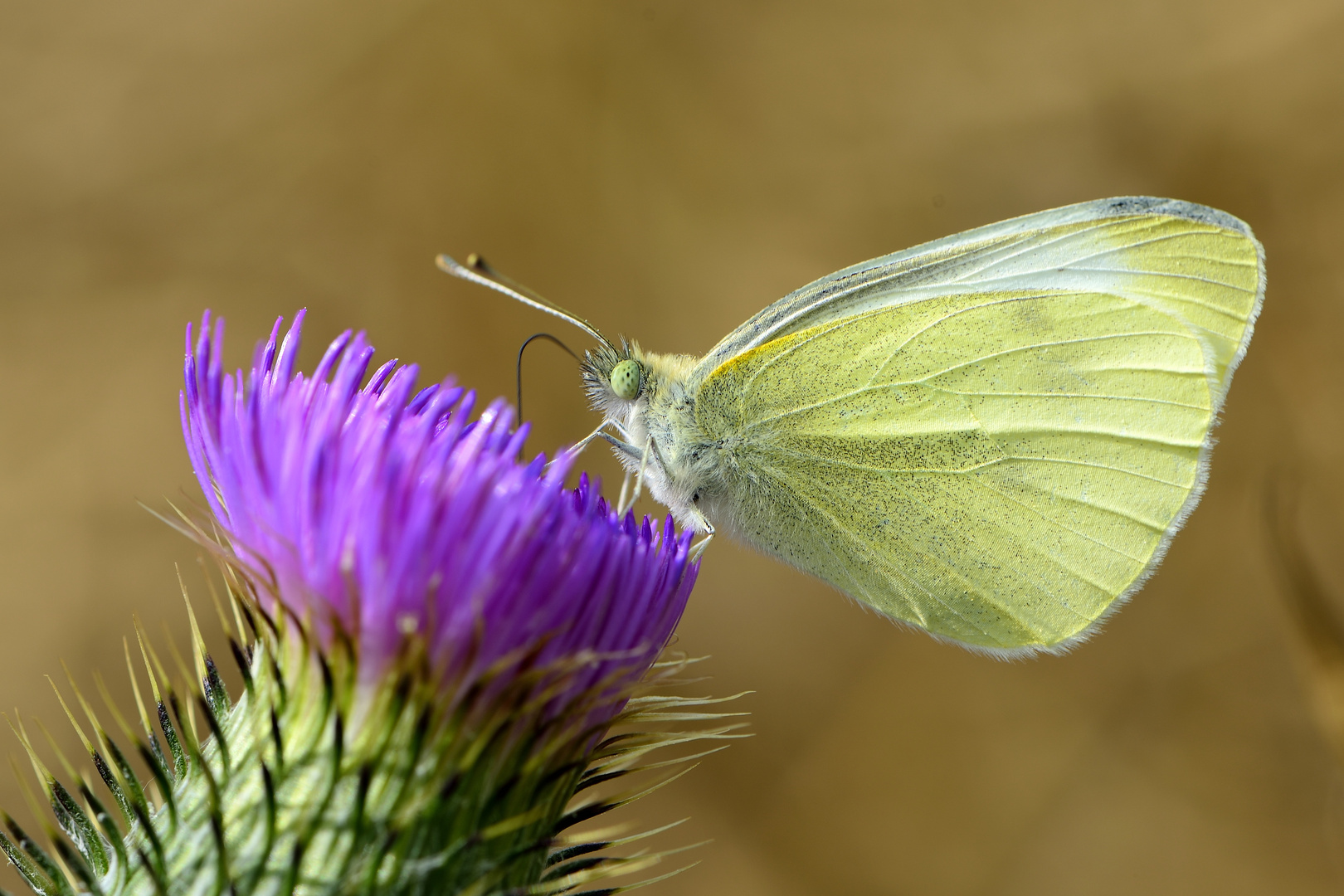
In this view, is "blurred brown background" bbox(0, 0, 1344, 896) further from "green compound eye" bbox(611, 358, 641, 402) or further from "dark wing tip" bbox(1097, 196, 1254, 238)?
"dark wing tip" bbox(1097, 196, 1254, 238)

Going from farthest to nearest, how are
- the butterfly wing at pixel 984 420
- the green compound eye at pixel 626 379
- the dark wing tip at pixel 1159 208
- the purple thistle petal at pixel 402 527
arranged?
the green compound eye at pixel 626 379, the butterfly wing at pixel 984 420, the dark wing tip at pixel 1159 208, the purple thistle petal at pixel 402 527

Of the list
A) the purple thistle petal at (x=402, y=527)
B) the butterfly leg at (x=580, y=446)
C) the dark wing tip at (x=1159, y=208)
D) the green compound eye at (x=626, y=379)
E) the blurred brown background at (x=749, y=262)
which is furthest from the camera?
the blurred brown background at (x=749, y=262)

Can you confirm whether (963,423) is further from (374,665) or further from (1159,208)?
(374,665)

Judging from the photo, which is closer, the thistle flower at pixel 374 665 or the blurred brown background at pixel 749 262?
the thistle flower at pixel 374 665

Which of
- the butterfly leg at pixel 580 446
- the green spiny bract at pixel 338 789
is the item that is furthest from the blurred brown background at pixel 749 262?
the green spiny bract at pixel 338 789

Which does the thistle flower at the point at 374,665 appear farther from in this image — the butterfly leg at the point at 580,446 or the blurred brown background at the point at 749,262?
the blurred brown background at the point at 749,262

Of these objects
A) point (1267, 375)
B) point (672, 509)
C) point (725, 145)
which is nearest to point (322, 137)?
point (725, 145)

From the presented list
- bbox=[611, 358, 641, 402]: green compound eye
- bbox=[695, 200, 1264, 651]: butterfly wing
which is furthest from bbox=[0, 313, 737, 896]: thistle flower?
bbox=[695, 200, 1264, 651]: butterfly wing

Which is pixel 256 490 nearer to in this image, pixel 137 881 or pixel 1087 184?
pixel 137 881

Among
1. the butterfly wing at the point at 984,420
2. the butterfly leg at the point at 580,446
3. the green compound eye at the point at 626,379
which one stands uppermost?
the green compound eye at the point at 626,379
